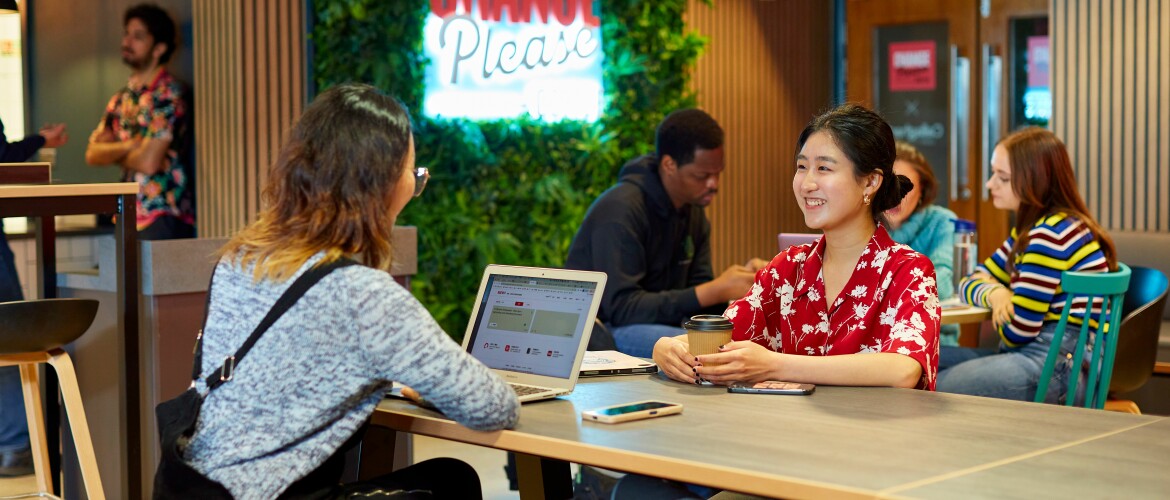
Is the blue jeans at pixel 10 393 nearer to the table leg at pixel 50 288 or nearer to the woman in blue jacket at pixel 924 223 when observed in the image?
the table leg at pixel 50 288

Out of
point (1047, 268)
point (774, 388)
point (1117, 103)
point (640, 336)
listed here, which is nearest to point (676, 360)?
point (774, 388)

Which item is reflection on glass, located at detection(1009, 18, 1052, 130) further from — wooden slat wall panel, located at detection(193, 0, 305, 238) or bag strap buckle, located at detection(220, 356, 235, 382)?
bag strap buckle, located at detection(220, 356, 235, 382)

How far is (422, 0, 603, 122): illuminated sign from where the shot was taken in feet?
19.1

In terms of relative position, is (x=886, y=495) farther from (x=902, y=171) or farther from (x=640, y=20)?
(x=640, y=20)

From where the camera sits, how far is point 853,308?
2.60m

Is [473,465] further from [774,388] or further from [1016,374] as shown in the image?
[774,388]

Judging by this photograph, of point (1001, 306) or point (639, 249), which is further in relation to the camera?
point (639, 249)

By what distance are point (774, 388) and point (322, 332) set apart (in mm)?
912

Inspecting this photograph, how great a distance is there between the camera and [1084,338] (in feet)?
11.6

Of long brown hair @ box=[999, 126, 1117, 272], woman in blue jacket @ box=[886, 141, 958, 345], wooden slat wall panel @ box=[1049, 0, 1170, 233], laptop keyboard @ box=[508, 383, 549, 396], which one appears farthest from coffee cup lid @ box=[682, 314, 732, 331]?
wooden slat wall panel @ box=[1049, 0, 1170, 233]

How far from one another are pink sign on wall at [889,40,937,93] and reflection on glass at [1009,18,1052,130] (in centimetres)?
53

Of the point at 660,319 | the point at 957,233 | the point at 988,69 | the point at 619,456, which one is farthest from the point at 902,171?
the point at 988,69

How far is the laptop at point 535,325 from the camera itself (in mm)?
2396

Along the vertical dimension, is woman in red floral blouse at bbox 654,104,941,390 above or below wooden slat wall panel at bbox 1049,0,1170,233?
below
